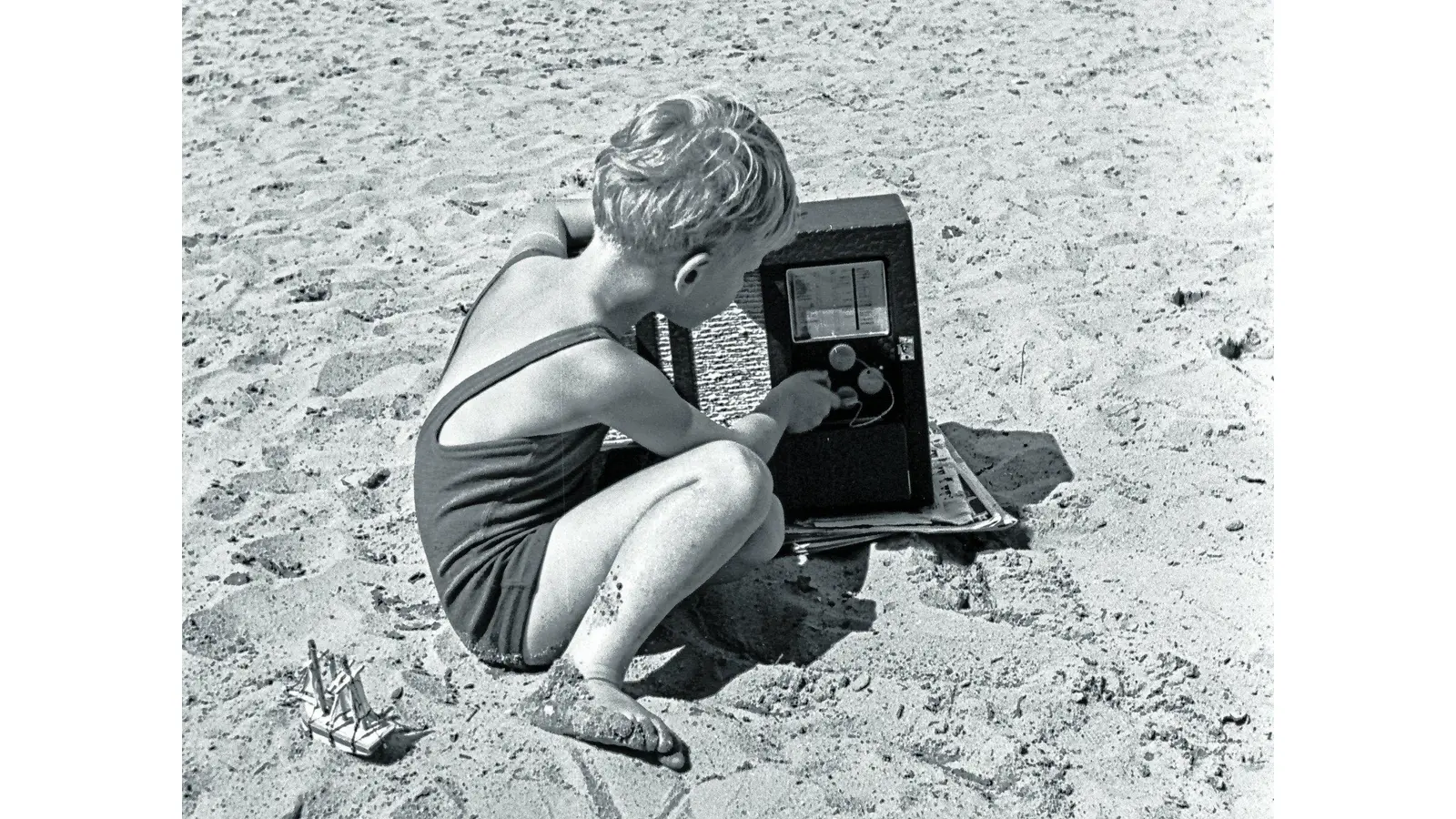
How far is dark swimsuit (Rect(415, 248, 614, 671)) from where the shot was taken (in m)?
2.52

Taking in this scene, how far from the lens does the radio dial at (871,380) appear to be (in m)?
3.03

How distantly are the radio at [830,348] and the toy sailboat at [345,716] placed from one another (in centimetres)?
77

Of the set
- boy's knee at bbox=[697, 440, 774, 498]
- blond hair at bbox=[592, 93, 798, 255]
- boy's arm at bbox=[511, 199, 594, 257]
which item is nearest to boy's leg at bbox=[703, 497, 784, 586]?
boy's knee at bbox=[697, 440, 774, 498]

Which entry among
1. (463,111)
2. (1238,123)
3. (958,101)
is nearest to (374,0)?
(463,111)

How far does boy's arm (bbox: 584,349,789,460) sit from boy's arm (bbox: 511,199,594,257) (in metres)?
0.44

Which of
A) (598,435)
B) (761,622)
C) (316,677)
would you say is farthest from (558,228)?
(316,677)

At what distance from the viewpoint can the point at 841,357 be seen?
9.87 ft

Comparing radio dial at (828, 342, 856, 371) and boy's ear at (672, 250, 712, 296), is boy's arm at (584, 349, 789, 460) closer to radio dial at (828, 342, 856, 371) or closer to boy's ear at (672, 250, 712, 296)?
boy's ear at (672, 250, 712, 296)

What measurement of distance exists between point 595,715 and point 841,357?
0.98m

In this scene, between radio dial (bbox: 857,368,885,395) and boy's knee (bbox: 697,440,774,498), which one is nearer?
boy's knee (bbox: 697,440,774,498)

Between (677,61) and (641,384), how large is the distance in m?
3.56

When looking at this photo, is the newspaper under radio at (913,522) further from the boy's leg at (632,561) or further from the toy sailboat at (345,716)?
the toy sailboat at (345,716)

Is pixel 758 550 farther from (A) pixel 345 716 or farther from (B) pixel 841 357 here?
(A) pixel 345 716

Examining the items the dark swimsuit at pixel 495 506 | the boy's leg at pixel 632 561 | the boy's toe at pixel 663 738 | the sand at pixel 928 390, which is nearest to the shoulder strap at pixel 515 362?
the dark swimsuit at pixel 495 506
